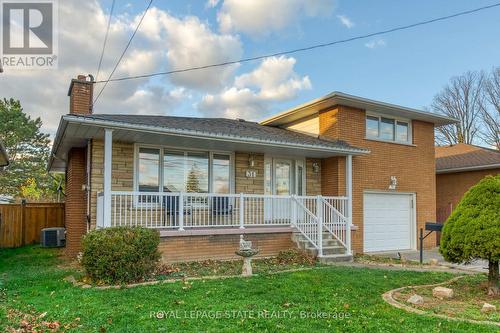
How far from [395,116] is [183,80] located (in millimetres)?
8185

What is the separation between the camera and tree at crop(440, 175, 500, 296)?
6.11m

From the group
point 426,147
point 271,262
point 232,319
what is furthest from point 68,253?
point 426,147

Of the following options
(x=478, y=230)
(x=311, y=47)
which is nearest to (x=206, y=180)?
(x=311, y=47)

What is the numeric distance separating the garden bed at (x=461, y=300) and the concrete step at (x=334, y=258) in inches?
123

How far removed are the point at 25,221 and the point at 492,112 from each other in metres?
31.1

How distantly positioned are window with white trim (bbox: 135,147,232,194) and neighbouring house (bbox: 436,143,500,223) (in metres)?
10.3

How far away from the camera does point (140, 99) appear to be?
1917cm

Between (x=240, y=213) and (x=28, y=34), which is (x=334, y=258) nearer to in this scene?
(x=240, y=213)

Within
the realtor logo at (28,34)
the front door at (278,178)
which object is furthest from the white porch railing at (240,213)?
the realtor logo at (28,34)

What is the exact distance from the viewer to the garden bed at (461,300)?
517 cm

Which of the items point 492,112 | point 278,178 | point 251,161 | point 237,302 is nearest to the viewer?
point 237,302

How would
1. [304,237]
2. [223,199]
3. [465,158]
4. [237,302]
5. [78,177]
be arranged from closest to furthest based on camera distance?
[237,302]
[304,237]
[223,199]
[78,177]
[465,158]

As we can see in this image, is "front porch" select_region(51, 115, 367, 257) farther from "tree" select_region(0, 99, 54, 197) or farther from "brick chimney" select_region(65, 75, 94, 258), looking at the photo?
"tree" select_region(0, 99, 54, 197)

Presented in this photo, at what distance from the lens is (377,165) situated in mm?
13125
